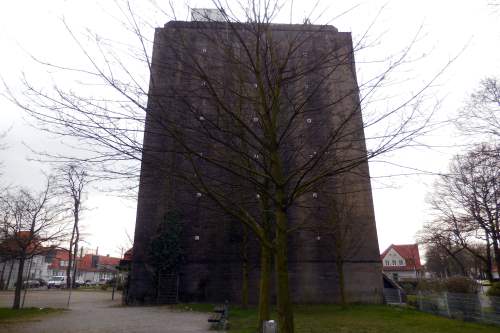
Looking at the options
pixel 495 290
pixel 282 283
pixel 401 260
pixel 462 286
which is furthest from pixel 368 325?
pixel 401 260

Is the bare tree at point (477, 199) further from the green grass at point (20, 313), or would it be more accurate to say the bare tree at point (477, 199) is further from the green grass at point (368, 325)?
the green grass at point (20, 313)

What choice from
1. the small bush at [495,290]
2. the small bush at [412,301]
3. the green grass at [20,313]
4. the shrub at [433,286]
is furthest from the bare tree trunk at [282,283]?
the small bush at [412,301]

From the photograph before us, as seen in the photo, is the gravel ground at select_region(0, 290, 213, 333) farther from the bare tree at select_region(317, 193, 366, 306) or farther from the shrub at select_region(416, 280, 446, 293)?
the shrub at select_region(416, 280, 446, 293)

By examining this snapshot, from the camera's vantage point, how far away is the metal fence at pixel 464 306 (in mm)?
14141

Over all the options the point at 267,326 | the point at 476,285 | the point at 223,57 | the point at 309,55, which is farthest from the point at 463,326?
the point at 223,57

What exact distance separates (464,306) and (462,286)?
3.81m

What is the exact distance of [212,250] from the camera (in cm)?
2233

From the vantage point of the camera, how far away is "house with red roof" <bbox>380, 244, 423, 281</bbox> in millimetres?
61500

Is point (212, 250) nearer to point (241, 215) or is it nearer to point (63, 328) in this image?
point (63, 328)

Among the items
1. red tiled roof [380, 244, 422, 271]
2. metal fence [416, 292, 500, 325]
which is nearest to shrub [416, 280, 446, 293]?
metal fence [416, 292, 500, 325]

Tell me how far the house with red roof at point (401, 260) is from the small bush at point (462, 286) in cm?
4328

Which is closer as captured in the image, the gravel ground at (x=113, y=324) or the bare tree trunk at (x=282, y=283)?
the bare tree trunk at (x=282, y=283)

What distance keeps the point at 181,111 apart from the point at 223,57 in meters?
1.19

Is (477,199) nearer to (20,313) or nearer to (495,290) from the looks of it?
(495,290)
